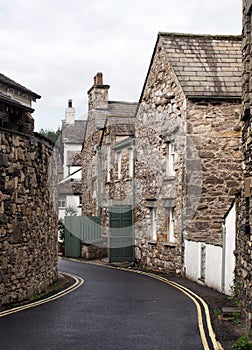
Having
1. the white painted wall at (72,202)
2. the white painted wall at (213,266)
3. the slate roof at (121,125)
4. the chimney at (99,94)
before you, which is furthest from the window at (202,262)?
the white painted wall at (72,202)

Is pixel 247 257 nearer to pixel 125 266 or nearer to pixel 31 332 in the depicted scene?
pixel 31 332

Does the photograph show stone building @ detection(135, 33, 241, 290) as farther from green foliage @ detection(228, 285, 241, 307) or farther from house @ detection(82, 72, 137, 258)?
house @ detection(82, 72, 137, 258)

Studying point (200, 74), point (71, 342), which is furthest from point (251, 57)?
point (200, 74)

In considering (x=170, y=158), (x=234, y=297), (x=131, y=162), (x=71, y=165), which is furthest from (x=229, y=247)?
(x=71, y=165)

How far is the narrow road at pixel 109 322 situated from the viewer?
10570 millimetres

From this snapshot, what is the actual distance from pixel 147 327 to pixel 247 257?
2.36 metres

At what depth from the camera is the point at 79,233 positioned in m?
34.5

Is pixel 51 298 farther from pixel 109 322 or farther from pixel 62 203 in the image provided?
pixel 62 203

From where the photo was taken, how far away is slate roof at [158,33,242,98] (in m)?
22.4

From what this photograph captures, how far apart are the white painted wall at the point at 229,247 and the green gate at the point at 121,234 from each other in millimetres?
12295

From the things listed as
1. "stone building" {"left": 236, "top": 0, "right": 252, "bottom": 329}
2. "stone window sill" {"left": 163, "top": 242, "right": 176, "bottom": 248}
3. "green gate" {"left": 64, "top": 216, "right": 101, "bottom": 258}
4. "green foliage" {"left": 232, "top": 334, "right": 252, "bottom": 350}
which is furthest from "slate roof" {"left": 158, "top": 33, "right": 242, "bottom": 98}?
"green foliage" {"left": 232, "top": 334, "right": 252, "bottom": 350}

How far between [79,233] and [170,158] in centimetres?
1169

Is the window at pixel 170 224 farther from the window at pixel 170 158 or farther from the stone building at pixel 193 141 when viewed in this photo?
the window at pixel 170 158

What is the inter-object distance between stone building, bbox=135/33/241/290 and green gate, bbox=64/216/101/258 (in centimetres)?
901
